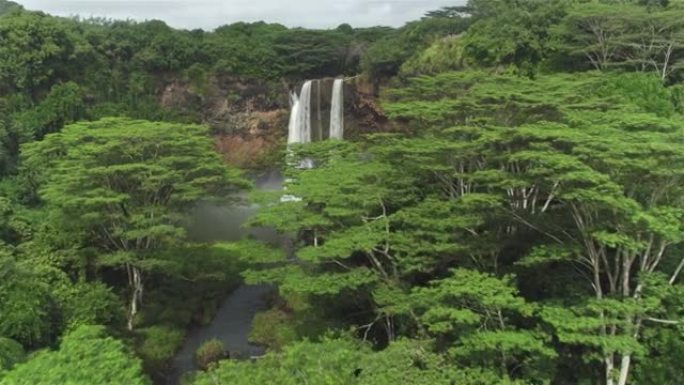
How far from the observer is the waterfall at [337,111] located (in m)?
30.5

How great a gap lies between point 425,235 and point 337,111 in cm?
1834

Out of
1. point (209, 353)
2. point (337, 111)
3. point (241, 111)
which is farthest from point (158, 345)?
point (241, 111)

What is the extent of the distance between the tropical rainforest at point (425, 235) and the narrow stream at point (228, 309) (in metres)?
0.47

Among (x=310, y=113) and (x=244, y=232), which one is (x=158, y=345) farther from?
(x=310, y=113)

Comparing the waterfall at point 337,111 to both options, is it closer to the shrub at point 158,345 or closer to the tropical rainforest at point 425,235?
the tropical rainforest at point 425,235

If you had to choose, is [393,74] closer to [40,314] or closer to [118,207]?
[118,207]

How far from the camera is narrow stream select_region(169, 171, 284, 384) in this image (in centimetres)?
1731

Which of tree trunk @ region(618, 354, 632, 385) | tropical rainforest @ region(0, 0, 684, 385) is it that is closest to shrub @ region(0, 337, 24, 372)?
tropical rainforest @ region(0, 0, 684, 385)

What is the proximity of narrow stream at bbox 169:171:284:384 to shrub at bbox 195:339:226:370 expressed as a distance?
23 cm

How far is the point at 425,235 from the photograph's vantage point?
13492mm

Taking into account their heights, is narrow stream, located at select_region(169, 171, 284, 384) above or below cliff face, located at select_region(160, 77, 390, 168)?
below

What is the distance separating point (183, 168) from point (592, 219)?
11318mm

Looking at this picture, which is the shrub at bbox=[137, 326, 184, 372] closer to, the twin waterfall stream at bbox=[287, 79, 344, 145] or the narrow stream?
the narrow stream

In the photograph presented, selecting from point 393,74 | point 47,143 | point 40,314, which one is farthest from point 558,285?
point 393,74
